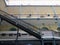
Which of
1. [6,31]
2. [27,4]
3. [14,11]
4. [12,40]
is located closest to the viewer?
[12,40]

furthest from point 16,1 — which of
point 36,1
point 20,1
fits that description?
point 36,1

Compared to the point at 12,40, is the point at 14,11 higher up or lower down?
higher up

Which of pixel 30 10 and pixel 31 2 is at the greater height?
pixel 31 2

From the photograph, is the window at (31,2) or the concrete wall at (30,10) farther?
the window at (31,2)

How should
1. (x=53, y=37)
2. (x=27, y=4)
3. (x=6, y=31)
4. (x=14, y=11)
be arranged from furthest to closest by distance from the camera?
1. (x=27, y=4)
2. (x=14, y=11)
3. (x=6, y=31)
4. (x=53, y=37)

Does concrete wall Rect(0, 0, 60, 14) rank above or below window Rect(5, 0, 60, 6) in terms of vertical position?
below

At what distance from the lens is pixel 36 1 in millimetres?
23656

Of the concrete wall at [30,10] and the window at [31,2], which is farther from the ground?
the window at [31,2]

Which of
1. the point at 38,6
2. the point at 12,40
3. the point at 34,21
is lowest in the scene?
the point at 12,40

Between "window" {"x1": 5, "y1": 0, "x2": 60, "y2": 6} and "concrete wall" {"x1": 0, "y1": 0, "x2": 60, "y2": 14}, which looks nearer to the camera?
"concrete wall" {"x1": 0, "y1": 0, "x2": 60, "y2": 14}

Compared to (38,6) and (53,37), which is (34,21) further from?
(53,37)

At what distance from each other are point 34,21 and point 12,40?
10.9 feet

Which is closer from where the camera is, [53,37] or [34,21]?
[53,37]

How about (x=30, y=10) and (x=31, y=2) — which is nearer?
(x=30, y=10)
